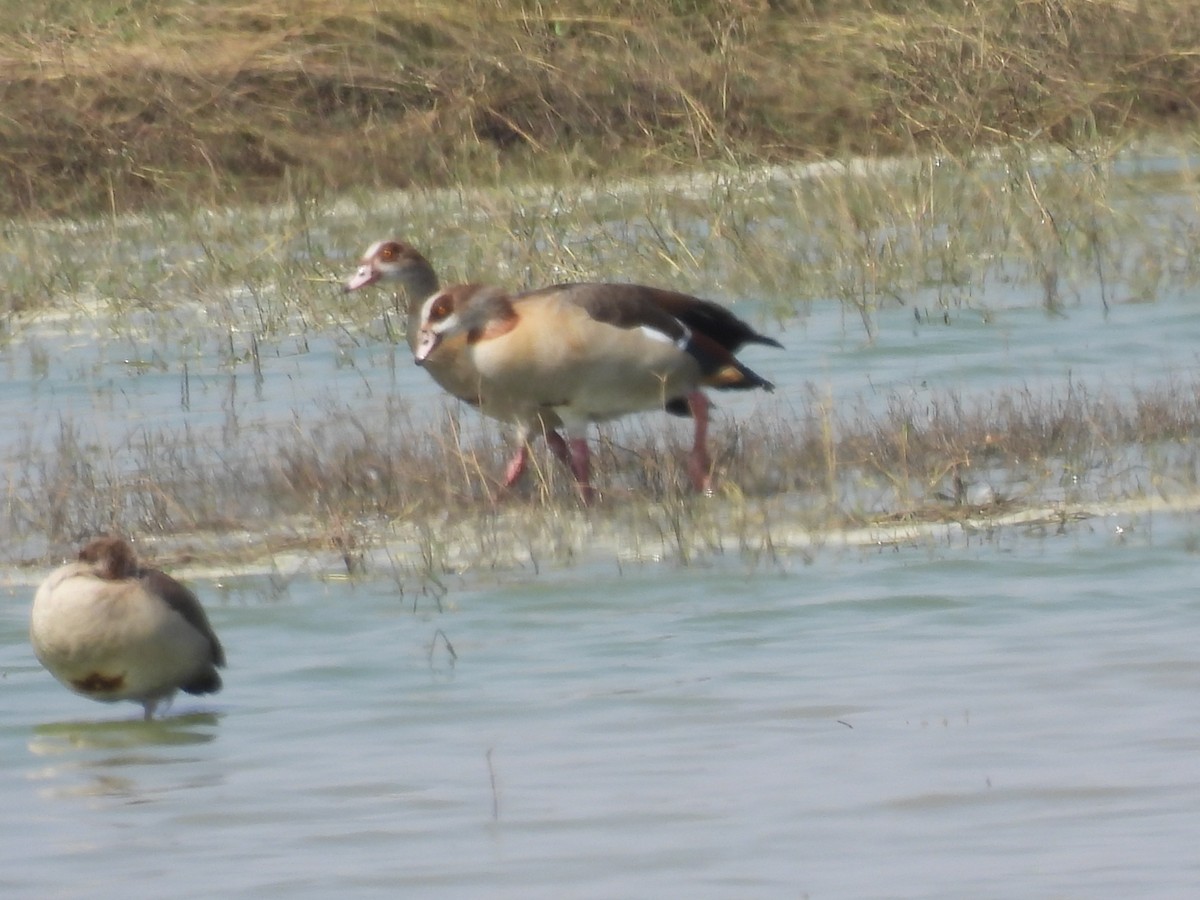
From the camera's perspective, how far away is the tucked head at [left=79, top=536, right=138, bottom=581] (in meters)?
6.01

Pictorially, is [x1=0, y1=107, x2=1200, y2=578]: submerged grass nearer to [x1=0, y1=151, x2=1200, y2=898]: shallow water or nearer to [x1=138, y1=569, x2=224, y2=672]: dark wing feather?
[x1=0, y1=151, x2=1200, y2=898]: shallow water

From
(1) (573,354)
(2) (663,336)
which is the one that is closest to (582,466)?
(1) (573,354)

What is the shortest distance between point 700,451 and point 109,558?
2955mm

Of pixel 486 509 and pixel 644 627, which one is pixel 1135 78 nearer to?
pixel 486 509

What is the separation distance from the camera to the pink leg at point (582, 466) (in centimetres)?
829

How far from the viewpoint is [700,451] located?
8.55 m

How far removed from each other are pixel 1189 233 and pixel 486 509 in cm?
570

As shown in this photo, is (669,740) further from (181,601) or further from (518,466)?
(518,466)

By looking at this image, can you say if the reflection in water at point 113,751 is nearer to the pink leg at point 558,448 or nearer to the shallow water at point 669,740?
the shallow water at point 669,740

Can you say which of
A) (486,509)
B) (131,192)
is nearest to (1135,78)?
(131,192)

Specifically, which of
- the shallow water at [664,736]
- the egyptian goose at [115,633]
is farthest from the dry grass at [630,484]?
the egyptian goose at [115,633]

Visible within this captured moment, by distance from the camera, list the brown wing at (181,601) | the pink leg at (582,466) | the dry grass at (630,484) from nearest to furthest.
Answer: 1. the brown wing at (181,601)
2. the dry grass at (630,484)
3. the pink leg at (582,466)

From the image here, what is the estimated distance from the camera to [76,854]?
476 cm

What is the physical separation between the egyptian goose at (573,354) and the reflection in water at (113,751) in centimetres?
247
